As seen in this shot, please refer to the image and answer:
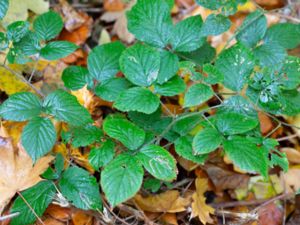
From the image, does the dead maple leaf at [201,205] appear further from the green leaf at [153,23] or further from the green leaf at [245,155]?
the green leaf at [153,23]

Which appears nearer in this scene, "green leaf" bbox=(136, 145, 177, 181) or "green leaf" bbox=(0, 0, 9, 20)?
"green leaf" bbox=(136, 145, 177, 181)

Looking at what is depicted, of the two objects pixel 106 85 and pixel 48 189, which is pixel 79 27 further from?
pixel 48 189

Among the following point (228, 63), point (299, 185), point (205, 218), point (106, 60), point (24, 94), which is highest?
point (24, 94)

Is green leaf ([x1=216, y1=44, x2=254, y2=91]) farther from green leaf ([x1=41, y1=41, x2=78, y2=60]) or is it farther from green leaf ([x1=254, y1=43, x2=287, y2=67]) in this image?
green leaf ([x1=41, y1=41, x2=78, y2=60])

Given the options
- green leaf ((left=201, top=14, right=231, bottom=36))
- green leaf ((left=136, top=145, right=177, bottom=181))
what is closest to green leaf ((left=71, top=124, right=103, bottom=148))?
green leaf ((left=136, top=145, right=177, bottom=181))

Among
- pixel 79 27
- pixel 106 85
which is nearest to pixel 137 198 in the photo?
pixel 106 85
